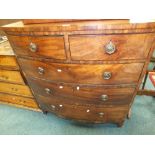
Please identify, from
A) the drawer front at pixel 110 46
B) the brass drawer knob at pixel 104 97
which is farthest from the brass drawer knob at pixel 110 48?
the brass drawer knob at pixel 104 97

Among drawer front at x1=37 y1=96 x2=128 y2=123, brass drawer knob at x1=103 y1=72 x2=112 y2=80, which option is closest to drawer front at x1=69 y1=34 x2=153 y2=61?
brass drawer knob at x1=103 y1=72 x2=112 y2=80

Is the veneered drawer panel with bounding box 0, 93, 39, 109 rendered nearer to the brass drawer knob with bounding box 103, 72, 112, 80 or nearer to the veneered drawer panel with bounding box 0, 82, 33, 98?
the veneered drawer panel with bounding box 0, 82, 33, 98

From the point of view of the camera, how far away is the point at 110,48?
946mm

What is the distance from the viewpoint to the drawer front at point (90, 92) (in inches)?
46.6

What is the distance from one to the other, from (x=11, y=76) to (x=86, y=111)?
874 mm

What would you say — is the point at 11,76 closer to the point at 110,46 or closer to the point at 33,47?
the point at 33,47

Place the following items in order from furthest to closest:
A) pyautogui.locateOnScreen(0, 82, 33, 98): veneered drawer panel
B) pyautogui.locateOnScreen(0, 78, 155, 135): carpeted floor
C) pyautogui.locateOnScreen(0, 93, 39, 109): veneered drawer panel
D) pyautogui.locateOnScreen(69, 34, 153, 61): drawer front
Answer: pyautogui.locateOnScreen(0, 93, 39, 109): veneered drawer panel → pyautogui.locateOnScreen(0, 82, 33, 98): veneered drawer panel → pyautogui.locateOnScreen(0, 78, 155, 135): carpeted floor → pyautogui.locateOnScreen(69, 34, 153, 61): drawer front

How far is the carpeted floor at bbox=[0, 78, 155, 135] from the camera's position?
1.58 meters

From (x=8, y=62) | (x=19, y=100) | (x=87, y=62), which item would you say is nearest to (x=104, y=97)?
(x=87, y=62)

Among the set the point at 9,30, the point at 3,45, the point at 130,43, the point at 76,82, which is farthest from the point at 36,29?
the point at 3,45

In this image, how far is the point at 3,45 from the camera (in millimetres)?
1654
